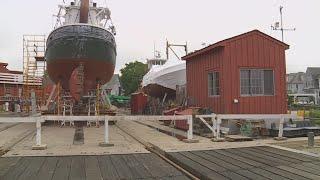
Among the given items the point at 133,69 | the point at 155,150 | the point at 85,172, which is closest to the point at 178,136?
the point at 155,150

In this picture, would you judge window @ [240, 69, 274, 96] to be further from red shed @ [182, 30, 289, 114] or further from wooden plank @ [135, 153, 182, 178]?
wooden plank @ [135, 153, 182, 178]

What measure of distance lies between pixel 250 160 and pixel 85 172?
3258mm

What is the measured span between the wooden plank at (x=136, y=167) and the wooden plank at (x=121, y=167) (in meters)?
0.08

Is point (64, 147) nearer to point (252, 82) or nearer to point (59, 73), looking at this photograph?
point (252, 82)

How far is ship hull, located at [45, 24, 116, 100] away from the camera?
18688mm

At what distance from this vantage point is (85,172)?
7719 mm

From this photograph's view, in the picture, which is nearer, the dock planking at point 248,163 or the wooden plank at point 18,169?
the dock planking at point 248,163

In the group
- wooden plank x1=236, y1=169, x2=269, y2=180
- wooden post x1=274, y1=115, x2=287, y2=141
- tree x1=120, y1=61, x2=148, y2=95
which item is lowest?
wooden plank x1=236, y1=169, x2=269, y2=180

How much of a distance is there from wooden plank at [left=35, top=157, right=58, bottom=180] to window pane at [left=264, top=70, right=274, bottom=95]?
855cm

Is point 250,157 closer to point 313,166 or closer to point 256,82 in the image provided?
point 313,166

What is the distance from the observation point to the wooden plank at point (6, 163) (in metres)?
7.82

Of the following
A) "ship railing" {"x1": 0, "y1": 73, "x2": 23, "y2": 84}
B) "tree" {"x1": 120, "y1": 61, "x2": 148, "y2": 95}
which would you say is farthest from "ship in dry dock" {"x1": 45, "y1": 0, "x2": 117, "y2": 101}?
"tree" {"x1": 120, "y1": 61, "x2": 148, "y2": 95}

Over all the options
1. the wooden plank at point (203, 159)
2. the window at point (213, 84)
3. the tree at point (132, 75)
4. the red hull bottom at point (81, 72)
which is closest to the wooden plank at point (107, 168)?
the wooden plank at point (203, 159)

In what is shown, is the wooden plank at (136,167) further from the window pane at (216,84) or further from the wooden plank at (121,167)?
the window pane at (216,84)
